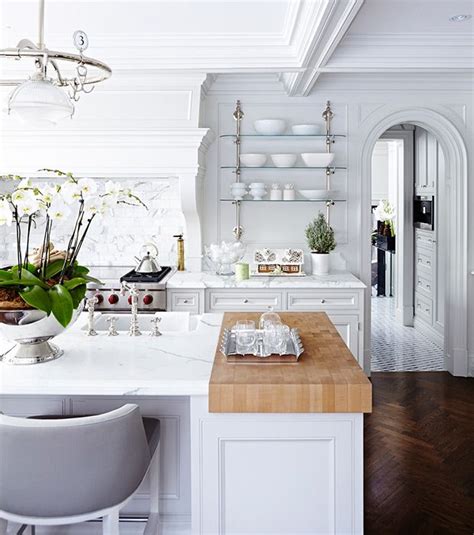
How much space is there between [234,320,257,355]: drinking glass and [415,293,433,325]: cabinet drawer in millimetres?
4736

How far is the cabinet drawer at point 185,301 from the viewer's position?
185 inches

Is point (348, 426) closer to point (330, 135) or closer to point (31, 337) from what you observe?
point (31, 337)

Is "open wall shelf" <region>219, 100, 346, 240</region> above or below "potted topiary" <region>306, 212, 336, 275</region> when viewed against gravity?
above

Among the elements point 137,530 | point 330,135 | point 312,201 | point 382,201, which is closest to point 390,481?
point 137,530

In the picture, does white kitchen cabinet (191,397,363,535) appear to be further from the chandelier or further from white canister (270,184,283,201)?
white canister (270,184,283,201)

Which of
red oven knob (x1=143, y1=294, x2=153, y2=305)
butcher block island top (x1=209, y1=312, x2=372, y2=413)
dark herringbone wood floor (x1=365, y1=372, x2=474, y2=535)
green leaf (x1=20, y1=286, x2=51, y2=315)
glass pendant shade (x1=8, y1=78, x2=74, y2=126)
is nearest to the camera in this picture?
butcher block island top (x1=209, y1=312, x2=372, y2=413)

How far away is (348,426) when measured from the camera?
207 cm

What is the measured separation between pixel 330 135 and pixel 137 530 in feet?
12.0

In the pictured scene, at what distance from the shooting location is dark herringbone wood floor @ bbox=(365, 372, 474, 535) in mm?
2941

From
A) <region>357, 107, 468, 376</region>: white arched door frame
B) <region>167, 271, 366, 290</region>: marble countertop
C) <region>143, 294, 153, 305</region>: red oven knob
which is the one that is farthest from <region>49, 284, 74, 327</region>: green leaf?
<region>357, 107, 468, 376</region>: white arched door frame

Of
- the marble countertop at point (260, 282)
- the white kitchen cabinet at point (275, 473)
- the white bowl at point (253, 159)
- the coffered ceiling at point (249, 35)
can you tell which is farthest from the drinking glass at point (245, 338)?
the white bowl at point (253, 159)

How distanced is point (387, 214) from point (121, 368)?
8.11 m

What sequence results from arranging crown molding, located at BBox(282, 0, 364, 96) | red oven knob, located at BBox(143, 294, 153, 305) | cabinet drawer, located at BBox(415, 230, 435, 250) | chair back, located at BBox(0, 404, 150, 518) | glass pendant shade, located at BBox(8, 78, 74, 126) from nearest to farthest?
chair back, located at BBox(0, 404, 150, 518) → glass pendant shade, located at BBox(8, 78, 74, 126) → crown molding, located at BBox(282, 0, 364, 96) → red oven knob, located at BBox(143, 294, 153, 305) → cabinet drawer, located at BBox(415, 230, 435, 250)

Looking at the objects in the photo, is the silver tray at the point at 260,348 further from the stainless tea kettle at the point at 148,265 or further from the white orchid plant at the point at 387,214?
the white orchid plant at the point at 387,214
